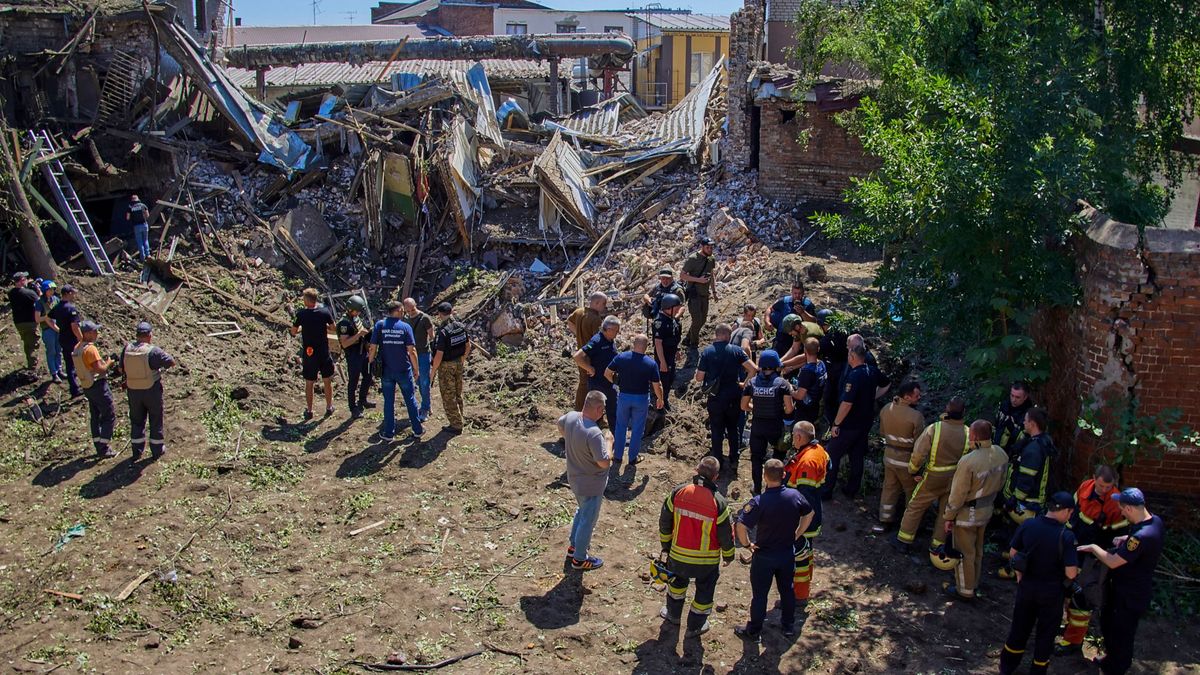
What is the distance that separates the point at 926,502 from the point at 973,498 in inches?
25.5

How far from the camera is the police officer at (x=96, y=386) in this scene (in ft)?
31.6

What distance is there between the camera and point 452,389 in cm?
1057

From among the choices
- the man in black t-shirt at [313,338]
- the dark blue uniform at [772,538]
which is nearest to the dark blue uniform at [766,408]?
the dark blue uniform at [772,538]

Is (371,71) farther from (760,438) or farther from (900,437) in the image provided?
(900,437)

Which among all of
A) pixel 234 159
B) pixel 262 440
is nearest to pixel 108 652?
pixel 262 440

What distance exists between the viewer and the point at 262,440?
10.6 metres

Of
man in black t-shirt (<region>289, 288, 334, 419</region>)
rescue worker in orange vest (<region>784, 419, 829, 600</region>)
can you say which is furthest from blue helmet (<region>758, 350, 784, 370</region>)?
man in black t-shirt (<region>289, 288, 334, 419</region>)

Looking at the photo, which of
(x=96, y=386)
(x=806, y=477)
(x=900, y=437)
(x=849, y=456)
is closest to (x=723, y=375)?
(x=849, y=456)

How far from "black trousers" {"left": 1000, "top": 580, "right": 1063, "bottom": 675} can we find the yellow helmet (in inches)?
43.8

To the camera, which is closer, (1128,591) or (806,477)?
(1128,591)

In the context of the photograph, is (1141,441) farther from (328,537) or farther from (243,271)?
(243,271)

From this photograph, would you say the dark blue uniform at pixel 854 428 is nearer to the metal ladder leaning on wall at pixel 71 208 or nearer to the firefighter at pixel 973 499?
the firefighter at pixel 973 499

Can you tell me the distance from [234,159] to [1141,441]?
15915 mm

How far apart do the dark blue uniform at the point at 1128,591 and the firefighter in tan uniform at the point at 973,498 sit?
1.04m
